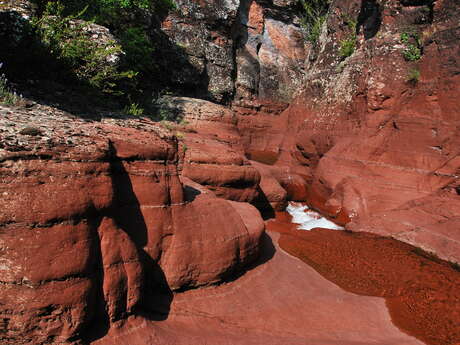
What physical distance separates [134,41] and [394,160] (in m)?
7.03

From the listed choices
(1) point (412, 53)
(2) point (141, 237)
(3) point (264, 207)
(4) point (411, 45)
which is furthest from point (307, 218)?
(2) point (141, 237)

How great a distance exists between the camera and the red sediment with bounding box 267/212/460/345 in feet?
11.7

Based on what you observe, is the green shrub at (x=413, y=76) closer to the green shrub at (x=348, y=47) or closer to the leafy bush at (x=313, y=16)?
the green shrub at (x=348, y=47)

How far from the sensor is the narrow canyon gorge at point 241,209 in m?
2.20

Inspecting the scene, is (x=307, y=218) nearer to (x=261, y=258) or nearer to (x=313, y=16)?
(x=261, y=258)

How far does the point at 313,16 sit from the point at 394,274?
56.8 ft

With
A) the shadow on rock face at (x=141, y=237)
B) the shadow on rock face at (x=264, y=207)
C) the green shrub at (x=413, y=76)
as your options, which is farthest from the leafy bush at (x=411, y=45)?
the shadow on rock face at (x=141, y=237)

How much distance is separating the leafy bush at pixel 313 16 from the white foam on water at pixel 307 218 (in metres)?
12.2

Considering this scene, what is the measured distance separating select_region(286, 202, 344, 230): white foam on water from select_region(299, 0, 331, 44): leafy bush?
12.2 m

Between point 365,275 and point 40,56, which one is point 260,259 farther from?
point 40,56

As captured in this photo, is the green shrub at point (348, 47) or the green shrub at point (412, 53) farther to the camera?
the green shrub at point (348, 47)

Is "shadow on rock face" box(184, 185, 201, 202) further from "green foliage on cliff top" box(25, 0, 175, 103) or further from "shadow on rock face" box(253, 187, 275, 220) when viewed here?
"shadow on rock face" box(253, 187, 275, 220)

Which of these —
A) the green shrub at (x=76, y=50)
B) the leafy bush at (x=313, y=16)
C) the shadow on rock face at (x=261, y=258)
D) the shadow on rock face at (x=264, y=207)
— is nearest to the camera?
the shadow on rock face at (x=261, y=258)

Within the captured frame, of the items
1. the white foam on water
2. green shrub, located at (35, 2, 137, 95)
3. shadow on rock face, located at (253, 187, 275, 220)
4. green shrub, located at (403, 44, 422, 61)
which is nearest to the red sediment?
the white foam on water
